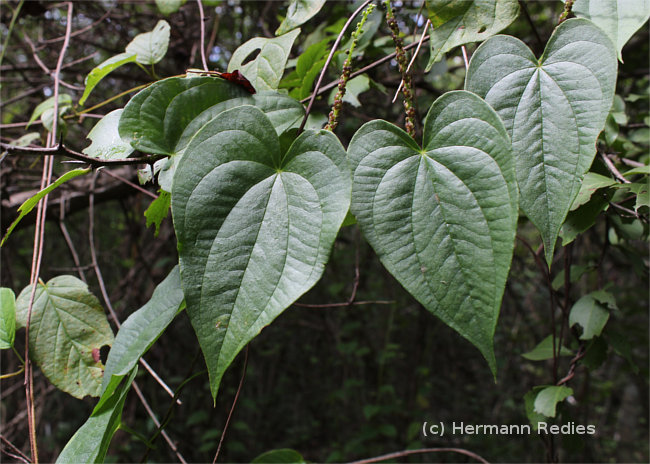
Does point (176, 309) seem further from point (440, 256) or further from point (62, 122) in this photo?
point (62, 122)

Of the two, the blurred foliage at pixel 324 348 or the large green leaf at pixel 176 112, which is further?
the blurred foliage at pixel 324 348

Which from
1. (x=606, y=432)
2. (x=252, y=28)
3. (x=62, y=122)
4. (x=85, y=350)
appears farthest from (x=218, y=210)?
(x=606, y=432)

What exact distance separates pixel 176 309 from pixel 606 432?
3284 millimetres

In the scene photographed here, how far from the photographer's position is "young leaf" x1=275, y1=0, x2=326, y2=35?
0.56m

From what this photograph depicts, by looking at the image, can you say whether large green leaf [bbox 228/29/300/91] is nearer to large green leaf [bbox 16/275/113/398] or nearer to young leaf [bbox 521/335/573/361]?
large green leaf [bbox 16/275/113/398]

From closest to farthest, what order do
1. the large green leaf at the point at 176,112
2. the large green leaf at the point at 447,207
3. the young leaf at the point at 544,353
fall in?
the large green leaf at the point at 447,207
the large green leaf at the point at 176,112
the young leaf at the point at 544,353

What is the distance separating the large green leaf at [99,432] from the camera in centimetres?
46

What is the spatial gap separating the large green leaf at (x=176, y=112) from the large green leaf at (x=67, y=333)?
1.10 feet

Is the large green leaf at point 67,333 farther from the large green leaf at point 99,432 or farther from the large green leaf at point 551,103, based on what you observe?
the large green leaf at point 551,103

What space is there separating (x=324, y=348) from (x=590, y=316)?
2.19 m

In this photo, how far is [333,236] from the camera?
33cm

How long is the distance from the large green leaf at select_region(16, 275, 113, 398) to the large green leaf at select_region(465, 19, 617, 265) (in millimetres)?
586

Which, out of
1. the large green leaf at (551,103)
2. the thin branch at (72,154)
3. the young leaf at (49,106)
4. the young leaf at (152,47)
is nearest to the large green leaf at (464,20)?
the large green leaf at (551,103)

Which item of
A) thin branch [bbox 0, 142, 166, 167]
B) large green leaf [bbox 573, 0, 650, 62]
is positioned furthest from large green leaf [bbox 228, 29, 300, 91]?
large green leaf [bbox 573, 0, 650, 62]
